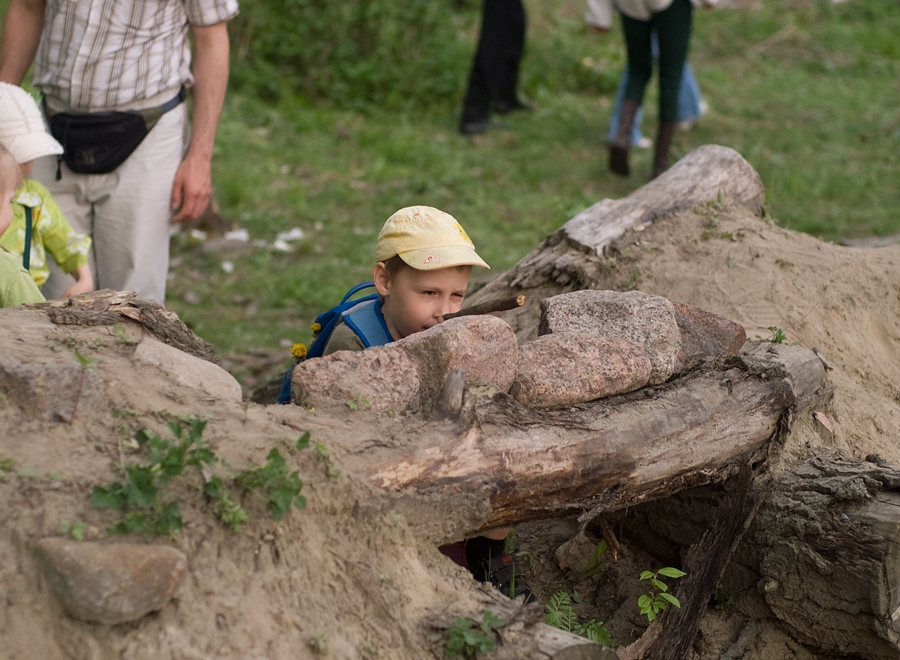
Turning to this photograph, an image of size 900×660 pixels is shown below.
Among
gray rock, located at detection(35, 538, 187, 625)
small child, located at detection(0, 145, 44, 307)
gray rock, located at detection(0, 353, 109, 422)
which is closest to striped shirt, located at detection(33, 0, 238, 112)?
small child, located at detection(0, 145, 44, 307)

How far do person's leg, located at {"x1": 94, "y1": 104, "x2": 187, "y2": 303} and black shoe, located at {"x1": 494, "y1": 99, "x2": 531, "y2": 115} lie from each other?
6.25m

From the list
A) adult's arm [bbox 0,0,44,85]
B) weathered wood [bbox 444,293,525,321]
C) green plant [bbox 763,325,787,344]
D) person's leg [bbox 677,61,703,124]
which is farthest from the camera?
person's leg [bbox 677,61,703,124]

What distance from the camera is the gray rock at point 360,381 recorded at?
2.44 meters

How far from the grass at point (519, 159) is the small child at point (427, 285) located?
7.08 feet

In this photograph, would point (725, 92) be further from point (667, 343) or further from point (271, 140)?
point (667, 343)

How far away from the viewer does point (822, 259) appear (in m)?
4.19

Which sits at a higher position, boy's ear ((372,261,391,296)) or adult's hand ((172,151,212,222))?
boy's ear ((372,261,391,296))

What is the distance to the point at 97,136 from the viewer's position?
3.90 meters

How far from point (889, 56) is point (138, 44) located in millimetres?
10992

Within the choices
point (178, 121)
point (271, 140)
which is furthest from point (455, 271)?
point (271, 140)

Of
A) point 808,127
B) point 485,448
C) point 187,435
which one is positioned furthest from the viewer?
point 808,127

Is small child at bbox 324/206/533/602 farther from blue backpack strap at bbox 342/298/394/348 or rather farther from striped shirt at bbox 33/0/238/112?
striped shirt at bbox 33/0/238/112

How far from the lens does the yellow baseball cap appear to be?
304 centimetres

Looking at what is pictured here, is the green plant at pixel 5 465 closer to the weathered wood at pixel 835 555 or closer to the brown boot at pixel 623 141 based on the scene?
the weathered wood at pixel 835 555
